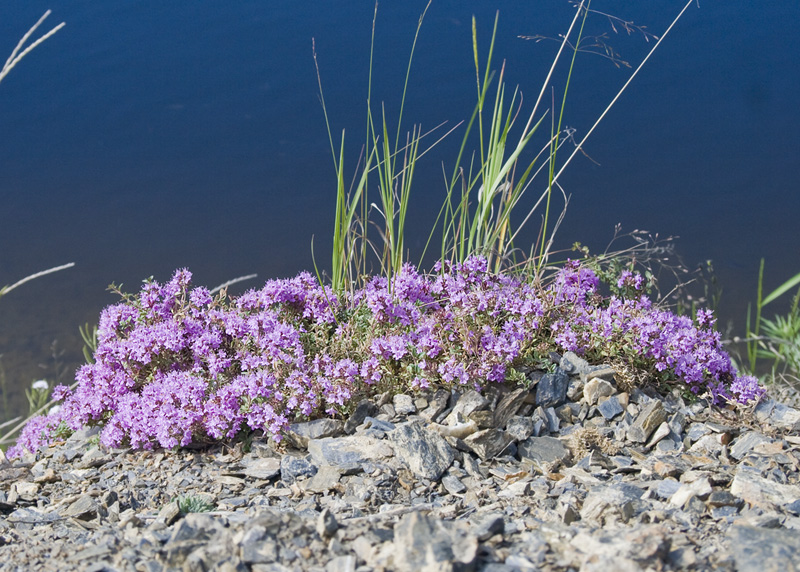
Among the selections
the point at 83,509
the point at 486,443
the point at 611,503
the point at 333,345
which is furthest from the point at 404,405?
the point at 83,509

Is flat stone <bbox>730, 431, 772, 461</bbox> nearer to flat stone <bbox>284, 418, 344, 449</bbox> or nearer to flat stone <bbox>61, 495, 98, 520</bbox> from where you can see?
flat stone <bbox>284, 418, 344, 449</bbox>

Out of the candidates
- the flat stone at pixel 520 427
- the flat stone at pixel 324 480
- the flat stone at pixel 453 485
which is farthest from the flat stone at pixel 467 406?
the flat stone at pixel 324 480

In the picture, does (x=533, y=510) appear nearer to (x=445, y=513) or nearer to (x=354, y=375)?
(x=445, y=513)

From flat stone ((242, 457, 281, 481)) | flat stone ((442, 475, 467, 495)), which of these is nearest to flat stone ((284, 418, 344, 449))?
flat stone ((242, 457, 281, 481))

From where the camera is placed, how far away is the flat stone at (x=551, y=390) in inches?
178

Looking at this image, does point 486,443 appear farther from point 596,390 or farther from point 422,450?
point 596,390

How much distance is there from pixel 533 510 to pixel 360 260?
2949mm

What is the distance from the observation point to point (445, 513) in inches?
131

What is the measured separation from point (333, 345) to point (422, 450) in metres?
1.06

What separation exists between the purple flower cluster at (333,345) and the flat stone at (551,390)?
0.18m

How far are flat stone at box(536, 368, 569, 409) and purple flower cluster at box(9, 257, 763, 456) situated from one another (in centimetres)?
18

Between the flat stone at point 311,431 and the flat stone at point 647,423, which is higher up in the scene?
the flat stone at point 311,431

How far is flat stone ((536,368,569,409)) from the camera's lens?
14.9 ft

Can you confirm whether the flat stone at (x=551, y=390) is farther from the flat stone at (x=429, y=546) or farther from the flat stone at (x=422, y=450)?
the flat stone at (x=429, y=546)
